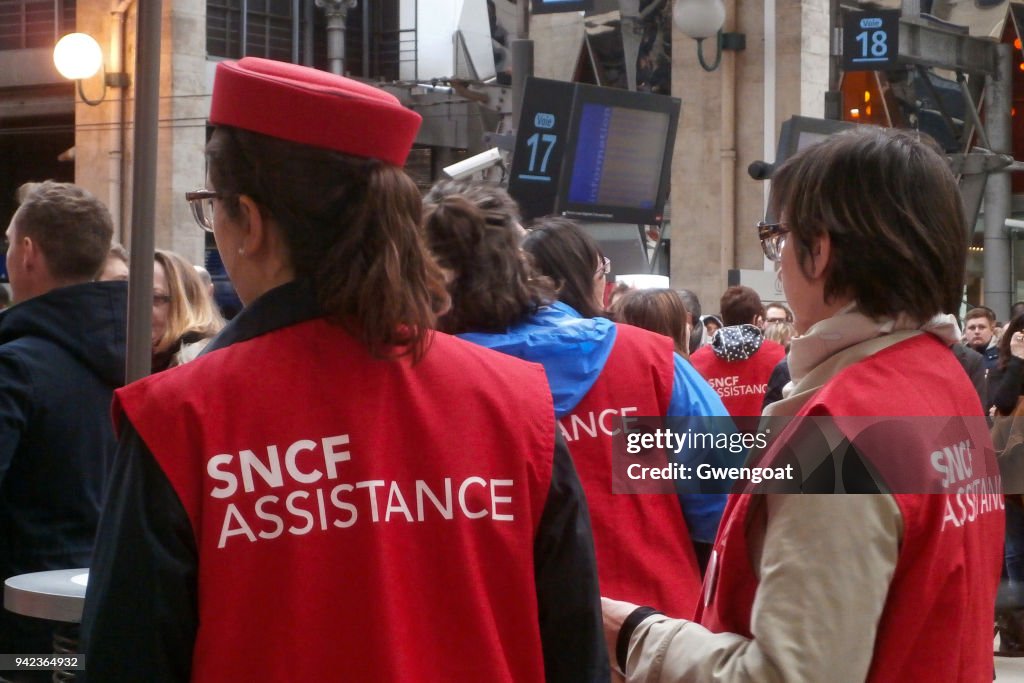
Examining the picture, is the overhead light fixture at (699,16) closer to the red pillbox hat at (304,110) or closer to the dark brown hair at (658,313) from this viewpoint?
the dark brown hair at (658,313)

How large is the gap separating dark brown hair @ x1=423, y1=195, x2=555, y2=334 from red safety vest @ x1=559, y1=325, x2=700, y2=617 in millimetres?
312

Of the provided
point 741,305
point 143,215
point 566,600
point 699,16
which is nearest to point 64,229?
point 143,215

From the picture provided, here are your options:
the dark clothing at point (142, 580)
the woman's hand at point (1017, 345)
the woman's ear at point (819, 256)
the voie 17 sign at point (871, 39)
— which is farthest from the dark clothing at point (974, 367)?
the voie 17 sign at point (871, 39)

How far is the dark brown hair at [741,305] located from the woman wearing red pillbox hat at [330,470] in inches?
258

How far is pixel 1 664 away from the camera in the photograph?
3.11 m

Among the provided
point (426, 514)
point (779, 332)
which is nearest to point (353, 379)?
point (426, 514)

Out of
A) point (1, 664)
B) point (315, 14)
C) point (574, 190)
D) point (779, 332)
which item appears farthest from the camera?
point (315, 14)

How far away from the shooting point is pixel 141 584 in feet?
5.25

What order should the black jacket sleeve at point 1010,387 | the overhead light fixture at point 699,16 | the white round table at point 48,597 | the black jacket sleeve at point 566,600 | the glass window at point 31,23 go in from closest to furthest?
1. the black jacket sleeve at point 566,600
2. the white round table at point 48,597
3. the black jacket sleeve at point 1010,387
4. the overhead light fixture at point 699,16
5. the glass window at point 31,23

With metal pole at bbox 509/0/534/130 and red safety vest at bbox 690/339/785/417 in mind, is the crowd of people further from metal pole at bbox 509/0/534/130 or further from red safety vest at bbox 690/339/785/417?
metal pole at bbox 509/0/534/130

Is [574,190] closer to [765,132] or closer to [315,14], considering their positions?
[765,132]

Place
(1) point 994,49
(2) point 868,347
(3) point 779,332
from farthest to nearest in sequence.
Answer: (1) point 994,49
(3) point 779,332
(2) point 868,347

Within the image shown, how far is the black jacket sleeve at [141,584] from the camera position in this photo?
160cm

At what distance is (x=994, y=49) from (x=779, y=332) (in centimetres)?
842
